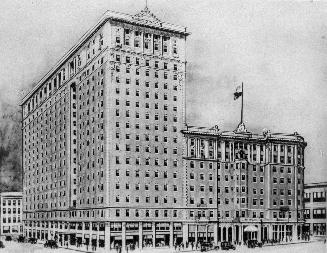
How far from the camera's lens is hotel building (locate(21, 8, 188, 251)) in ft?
58.7

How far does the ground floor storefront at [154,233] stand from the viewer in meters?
17.3

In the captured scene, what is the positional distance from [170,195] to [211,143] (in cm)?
208

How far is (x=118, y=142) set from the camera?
737 inches

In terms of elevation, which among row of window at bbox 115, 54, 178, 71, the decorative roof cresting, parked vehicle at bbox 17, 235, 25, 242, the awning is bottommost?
the awning

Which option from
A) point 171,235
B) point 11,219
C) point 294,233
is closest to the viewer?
point 11,219

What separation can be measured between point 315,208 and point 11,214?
8926mm

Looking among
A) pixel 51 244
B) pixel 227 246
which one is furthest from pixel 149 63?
pixel 51 244

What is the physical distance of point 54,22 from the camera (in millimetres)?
15344

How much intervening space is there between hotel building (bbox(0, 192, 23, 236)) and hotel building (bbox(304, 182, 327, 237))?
835 centimetres

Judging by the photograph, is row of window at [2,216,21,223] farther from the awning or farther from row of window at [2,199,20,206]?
the awning

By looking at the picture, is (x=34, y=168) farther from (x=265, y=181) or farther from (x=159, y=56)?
A: (x=265, y=181)

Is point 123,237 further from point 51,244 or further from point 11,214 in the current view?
point 11,214

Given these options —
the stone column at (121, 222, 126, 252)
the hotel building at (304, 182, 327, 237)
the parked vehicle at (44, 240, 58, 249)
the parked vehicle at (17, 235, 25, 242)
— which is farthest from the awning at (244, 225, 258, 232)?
the parked vehicle at (17, 235, 25, 242)

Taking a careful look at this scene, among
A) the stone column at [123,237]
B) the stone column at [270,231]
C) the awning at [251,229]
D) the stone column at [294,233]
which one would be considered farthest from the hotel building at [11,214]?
the stone column at [294,233]
